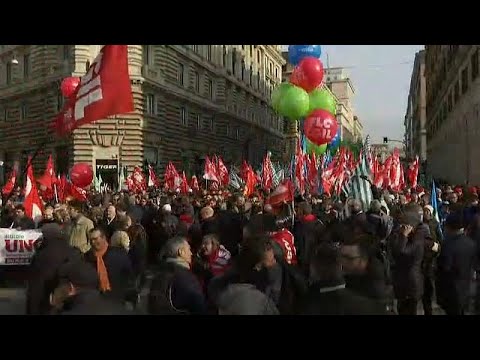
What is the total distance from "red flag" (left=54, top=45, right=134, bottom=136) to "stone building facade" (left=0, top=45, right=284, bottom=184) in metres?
21.8

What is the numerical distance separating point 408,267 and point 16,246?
506cm

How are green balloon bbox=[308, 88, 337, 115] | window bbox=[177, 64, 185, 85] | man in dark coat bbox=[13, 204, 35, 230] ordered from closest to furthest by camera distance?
man in dark coat bbox=[13, 204, 35, 230], green balloon bbox=[308, 88, 337, 115], window bbox=[177, 64, 185, 85]

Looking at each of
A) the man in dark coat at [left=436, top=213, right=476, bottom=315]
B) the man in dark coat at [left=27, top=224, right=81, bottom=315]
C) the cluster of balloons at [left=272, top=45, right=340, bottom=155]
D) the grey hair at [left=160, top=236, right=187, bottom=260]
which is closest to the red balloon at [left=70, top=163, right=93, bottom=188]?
the cluster of balloons at [left=272, top=45, right=340, bottom=155]

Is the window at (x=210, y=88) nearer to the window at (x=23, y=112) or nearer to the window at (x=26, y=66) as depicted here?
the window at (x=26, y=66)

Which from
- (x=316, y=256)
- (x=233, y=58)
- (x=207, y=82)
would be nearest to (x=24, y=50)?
(x=207, y=82)

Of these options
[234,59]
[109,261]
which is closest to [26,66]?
[234,59]

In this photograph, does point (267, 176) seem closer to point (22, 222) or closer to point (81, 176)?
point (81, 176)

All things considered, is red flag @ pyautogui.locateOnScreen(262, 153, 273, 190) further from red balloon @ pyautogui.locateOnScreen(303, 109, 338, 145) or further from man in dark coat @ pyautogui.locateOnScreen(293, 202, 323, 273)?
man in dark coat @ pyautogui.locateOnScreen(293, 202, 323, 273)

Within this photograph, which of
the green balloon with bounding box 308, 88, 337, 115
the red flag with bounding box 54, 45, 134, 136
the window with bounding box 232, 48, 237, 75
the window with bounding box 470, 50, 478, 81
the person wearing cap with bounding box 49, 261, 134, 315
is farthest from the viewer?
the window with bounding box 232, 48, 237, 75

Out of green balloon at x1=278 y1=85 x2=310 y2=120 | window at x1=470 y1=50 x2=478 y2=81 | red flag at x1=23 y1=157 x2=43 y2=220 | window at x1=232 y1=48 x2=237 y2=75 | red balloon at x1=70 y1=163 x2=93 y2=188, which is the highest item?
window at x1=232 y1=48 x2=237 y2=75

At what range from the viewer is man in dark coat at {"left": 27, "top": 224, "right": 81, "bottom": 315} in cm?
542

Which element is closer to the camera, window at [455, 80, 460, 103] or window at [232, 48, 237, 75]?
window at [455, 80, 460, 103]

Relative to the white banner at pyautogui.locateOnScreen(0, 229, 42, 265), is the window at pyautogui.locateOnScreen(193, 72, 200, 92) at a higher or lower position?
higher
